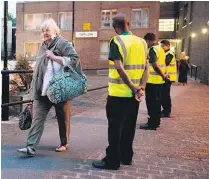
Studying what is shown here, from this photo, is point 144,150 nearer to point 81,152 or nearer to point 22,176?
point 81,152

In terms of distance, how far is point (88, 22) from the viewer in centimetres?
2930

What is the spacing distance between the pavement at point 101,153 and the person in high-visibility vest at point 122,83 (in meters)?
0.27

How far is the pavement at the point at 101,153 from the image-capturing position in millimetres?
3590

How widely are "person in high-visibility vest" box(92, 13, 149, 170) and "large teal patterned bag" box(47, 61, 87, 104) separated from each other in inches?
21.1

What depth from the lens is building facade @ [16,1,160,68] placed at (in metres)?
28.2

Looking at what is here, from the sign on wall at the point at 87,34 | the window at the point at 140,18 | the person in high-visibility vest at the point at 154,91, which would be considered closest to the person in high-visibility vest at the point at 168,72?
the person in high-visibility vest at the point at 154,91

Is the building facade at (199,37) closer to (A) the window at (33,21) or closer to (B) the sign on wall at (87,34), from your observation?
(B) the sign on wall at (87,34)

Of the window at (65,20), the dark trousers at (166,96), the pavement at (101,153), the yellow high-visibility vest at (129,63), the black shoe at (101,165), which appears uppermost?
the window at (65,20)

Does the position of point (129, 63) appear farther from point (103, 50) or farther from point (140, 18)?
point (103, 50)

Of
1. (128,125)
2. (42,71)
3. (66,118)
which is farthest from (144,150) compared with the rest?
(42,71)

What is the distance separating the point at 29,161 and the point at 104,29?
84.5 feet

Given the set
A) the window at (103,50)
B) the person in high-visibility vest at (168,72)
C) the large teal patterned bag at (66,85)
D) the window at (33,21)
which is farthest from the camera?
the window at (33,21)

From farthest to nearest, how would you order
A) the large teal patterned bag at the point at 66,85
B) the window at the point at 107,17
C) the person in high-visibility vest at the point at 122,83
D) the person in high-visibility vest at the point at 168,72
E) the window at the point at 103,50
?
1. the window at the point at 103,50
2. the window at the point at 107,17
3. the person in high-visibility vest at the point at 168,72
4. the large teal patterned bag at the point at 66,85
5. the person in high-visibility vest at the point at 122,83

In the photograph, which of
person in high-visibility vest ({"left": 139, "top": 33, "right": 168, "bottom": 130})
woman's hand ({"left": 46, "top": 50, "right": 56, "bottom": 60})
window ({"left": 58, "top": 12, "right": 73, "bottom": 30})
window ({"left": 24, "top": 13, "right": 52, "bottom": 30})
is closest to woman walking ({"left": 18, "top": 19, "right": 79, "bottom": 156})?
woman's hand ({"left": 46, "top": 50, "right": 56, "bottom": 60})
